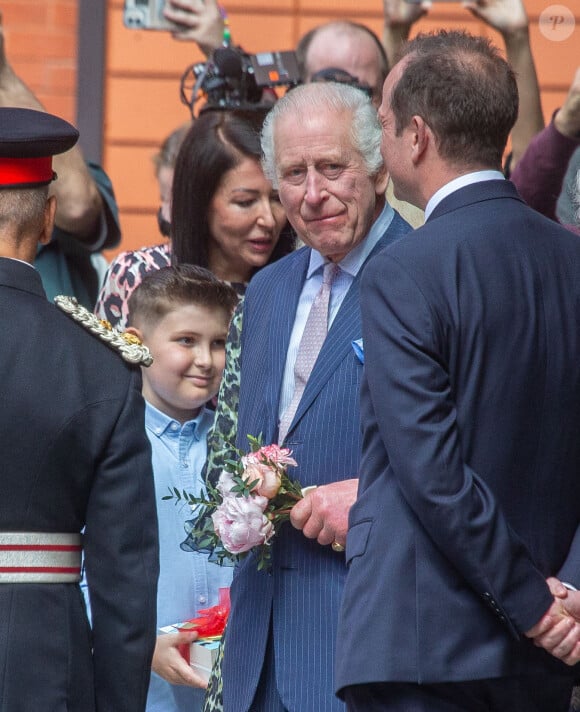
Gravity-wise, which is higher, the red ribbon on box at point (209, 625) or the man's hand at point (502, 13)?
the man's hand at point (502, 13)

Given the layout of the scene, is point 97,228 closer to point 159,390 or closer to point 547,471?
point 159,390

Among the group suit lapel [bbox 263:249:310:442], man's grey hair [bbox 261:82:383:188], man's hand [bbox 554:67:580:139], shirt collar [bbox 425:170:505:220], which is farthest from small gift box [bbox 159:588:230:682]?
man's hand [bbox 554:67:580:139]

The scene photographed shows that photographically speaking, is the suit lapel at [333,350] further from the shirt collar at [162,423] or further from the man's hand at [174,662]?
the shirt collar at [162,423]

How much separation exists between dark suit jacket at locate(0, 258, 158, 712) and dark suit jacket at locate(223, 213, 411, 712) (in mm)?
285

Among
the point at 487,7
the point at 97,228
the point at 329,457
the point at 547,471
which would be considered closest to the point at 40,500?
the point at 329,457

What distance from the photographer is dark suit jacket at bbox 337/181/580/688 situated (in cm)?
240

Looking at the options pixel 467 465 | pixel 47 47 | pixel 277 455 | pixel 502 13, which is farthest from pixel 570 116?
pixel 47 47

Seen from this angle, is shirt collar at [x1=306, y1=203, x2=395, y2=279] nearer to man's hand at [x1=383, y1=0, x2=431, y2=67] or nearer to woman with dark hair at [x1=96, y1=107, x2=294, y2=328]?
woman with dark hair at [x1=96, y1=107, x2=294, y2=328]

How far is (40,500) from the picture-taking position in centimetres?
267

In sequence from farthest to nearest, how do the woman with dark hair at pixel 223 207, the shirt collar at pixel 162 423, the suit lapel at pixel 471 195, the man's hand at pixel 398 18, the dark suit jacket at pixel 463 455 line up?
1. the man's hand at pixel 398 18
2. the woman with dark hair at pixel 223 207
3. the shirt collar at pixel 162 423
4. the suit lapel at pixel 471 195
5. the dark suit jacket at pixel 463 455

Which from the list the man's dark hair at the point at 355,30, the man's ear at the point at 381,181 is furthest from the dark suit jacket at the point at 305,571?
the man's dark hair at the point at 355,30

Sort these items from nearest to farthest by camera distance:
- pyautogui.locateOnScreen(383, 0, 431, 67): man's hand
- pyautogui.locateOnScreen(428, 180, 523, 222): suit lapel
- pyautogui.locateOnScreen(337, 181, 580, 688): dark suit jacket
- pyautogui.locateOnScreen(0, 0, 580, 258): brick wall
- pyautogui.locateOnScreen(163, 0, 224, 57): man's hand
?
1. pyautogui.locateOnScreen(337, 181, 580, 688): dark suit jacket
2. pyautogui.locateOnScreen(428, 180, 523, 222): suit lapel
3. pyautogui.locateOnScreen(383, 0, 431, 67): man's hand
4. pyautogui.locateOnScreen(163, 0, 224, 57): man's hand
5. pyautogui.locateOnScreen(0, 0, 580, 258): brick wall

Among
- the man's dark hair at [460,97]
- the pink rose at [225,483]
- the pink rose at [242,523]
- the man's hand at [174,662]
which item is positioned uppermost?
the man's dark hair at [460,97]

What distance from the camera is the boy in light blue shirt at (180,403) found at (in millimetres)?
3721
